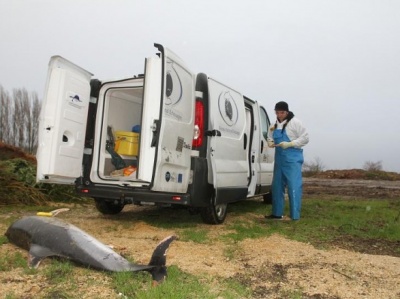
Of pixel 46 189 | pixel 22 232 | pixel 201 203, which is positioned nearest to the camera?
pixel 22 232

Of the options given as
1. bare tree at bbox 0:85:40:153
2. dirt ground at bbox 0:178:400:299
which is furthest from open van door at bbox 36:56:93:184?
bare tree at bbox 0:85:40:153

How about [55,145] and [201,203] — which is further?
[201,203]

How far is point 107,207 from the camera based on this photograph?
670 cm

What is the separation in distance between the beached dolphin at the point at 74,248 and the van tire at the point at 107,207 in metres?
2.28

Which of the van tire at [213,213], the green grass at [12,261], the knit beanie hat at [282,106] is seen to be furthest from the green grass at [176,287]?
the knit beanie hat at [282,106]

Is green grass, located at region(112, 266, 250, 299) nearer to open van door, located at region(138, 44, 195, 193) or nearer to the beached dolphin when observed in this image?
the beached dolphin

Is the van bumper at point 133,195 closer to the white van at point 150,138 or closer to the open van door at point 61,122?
the white van at point 150,138

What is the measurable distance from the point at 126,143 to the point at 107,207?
1.22m

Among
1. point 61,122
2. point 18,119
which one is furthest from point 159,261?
point 18,119

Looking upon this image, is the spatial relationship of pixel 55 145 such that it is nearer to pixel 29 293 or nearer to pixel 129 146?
pixel 129 146

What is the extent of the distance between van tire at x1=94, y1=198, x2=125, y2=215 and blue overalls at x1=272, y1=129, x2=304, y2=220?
262 cm

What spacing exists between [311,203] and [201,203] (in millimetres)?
4650

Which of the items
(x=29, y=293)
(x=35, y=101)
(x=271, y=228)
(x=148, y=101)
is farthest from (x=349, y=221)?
(x=35, y=101)

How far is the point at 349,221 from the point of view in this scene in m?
6.77
